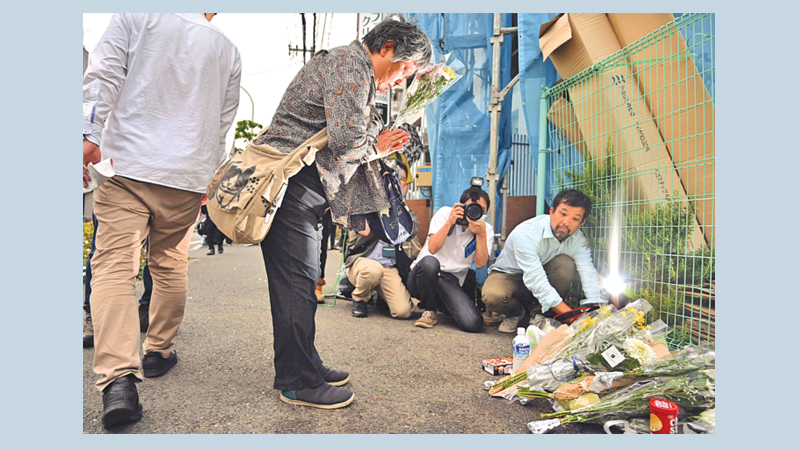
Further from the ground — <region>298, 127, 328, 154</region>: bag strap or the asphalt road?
<region>298, 127, 328, 154</region>: bag strap

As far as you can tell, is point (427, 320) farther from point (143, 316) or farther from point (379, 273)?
point (143, 316)

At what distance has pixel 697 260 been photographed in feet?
8.00

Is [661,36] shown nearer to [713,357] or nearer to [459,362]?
[713,357]

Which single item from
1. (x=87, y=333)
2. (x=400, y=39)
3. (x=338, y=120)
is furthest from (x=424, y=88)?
(x=87, y=333)

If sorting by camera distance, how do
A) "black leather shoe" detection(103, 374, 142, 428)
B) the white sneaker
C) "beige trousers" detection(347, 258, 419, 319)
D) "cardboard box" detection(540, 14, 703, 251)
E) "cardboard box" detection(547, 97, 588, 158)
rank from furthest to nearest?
1. "beige trousers" detection(347, 258, 419, 319)
2. "cardboard box" detection(547, 97, 588, 158)
3. the white sneaker
4. "cardboard box" detection(540, 14, 703, 251)
5. "black leather shoe" detection(103, 374, 142, 428)

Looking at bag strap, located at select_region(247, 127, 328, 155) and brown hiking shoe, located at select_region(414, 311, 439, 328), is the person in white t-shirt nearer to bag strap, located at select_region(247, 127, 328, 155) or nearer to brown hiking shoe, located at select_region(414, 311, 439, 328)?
brown hiking shoe, located at select_region(414, 311, 439, 328)

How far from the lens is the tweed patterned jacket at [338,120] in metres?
1.60

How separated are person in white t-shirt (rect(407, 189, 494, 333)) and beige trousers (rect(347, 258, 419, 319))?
105 millimetres

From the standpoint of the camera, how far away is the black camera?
3184mm

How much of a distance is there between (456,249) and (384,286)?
66 cm

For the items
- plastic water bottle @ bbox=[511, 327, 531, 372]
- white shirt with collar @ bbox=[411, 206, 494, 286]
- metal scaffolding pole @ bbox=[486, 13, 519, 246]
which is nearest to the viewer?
plastic water bottle @ bbox=[511, 327, 531, 372]

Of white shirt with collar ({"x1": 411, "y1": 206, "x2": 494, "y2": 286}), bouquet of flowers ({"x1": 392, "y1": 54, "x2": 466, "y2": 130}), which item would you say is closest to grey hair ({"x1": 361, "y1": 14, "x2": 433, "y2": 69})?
bouquet of flowers ({"x1": 392, "y1": 54, "x2": 466, "y2": 130})

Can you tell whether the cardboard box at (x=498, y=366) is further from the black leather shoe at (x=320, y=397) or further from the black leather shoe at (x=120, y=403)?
the black leather shoe at (x=120, y=403)

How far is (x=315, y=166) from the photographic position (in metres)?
1.71
